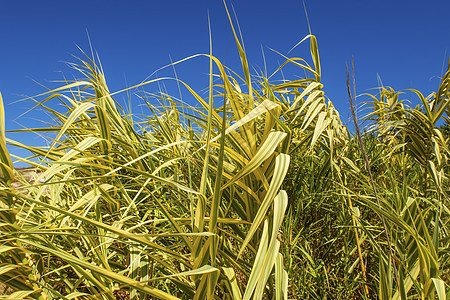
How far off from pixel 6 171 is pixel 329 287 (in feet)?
2.68

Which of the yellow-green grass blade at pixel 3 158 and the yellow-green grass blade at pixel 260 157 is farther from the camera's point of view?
the yellow-green grass blade at pixel 3 158

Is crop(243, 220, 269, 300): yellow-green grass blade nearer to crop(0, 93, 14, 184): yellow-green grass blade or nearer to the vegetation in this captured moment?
the vegetation

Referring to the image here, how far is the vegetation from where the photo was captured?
0.50 metres

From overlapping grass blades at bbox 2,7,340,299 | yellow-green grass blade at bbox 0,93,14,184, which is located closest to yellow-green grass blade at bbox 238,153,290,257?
overlapping grass blades at bbox 2,7,340,299

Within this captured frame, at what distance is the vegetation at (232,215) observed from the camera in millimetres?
503

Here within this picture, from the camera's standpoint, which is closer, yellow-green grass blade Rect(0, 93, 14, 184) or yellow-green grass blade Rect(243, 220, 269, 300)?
yellow-green grass blade Rect(243, 220, 269, 300)

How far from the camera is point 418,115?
1.25 meters

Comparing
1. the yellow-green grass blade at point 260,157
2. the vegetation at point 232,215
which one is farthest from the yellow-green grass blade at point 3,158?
the yellow-green grass blade at point 260,157

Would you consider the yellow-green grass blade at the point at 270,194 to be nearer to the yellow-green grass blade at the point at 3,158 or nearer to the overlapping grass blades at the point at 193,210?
the overlapping grass blades at the point at 193,210

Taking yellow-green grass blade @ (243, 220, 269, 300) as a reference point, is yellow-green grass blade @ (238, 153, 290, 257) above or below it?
above

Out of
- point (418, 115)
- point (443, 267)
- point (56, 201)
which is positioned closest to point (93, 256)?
point (56, 201)

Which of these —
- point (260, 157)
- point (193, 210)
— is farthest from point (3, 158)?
point (260, 157)

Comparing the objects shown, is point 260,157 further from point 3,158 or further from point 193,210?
point 3,158

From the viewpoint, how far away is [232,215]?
86 cm
